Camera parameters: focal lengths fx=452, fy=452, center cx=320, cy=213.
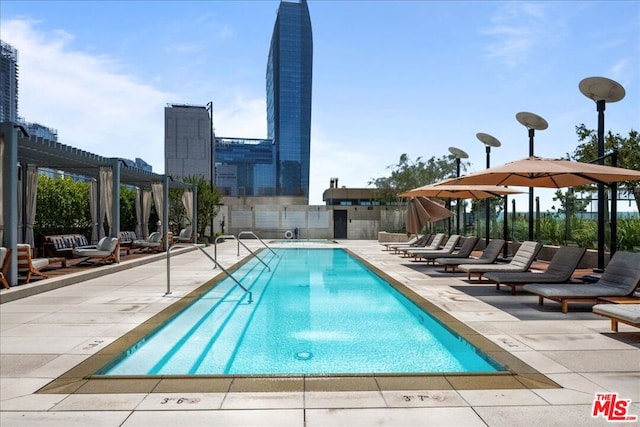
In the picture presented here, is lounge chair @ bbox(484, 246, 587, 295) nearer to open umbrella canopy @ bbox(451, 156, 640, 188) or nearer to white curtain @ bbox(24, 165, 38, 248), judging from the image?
open umbrella canopy @ bbox(451, 156, 640, 188)

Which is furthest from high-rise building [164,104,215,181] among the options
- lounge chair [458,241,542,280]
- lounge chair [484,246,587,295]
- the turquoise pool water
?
lounge chair [484,246,587,295]

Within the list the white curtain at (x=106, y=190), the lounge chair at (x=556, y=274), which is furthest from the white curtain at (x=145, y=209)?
the lounge chair at (x=556, y=274)

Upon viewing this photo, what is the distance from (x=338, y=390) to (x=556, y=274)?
17.7 ft

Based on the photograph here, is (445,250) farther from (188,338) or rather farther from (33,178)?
(33,178)

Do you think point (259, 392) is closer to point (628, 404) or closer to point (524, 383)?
point (524, 383)

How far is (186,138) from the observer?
87.6 m

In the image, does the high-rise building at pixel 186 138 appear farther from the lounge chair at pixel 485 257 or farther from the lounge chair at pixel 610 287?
the lounge chair at pixel 610 287

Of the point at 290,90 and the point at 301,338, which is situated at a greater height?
the point at 290,90

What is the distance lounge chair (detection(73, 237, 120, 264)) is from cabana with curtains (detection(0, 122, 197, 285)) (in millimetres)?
731

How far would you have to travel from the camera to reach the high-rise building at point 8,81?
187 ft

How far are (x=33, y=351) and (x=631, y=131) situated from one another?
17.7 meters

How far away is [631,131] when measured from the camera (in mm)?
15266

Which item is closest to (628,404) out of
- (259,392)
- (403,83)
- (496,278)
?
(259,392)

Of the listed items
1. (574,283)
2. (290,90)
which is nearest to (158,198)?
(574,283)
